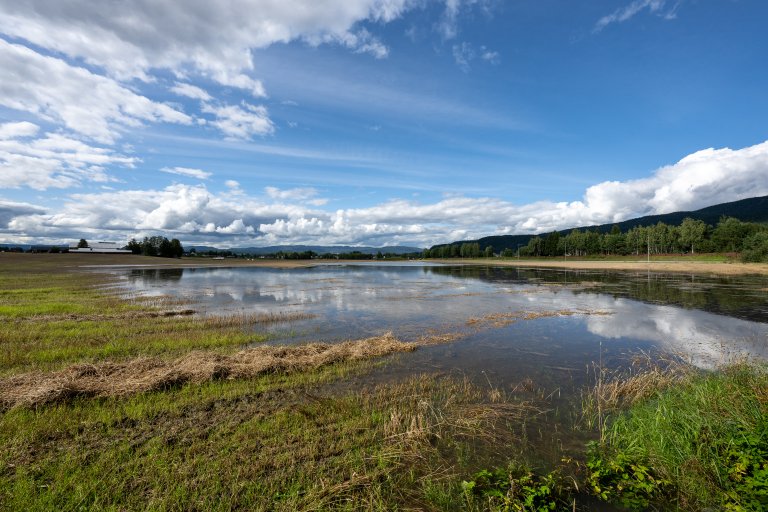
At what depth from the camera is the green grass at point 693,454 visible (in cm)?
588

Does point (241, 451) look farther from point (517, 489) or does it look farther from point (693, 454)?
point (693, 454)

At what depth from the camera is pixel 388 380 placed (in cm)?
1247

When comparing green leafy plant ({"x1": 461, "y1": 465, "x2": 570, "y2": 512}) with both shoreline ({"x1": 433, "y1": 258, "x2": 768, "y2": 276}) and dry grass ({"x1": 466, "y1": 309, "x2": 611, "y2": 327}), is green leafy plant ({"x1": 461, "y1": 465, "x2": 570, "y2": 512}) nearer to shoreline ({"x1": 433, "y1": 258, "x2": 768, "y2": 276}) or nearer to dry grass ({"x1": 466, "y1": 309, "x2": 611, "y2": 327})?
dry grass ({"x1": 466, "y1": 309, "x2": 611, "y2": 327})

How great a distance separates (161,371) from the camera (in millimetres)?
11719

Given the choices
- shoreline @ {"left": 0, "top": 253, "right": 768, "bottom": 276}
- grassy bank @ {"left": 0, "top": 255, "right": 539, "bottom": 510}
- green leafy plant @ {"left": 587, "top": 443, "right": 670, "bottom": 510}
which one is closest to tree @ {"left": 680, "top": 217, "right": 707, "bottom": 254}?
shoreline @ {"left": 0, "top": 253, "right": 768, "bottom": 276}

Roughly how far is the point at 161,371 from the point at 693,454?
47.5 feet

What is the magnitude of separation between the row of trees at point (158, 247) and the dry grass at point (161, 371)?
677 feet

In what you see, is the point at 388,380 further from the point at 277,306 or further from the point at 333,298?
the point at 333,298

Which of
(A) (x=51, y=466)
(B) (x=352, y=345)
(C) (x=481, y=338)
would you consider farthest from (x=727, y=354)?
(A) (x=51, y=466)

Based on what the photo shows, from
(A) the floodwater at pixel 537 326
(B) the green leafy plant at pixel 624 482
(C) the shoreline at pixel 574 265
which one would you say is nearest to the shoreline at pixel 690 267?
(C) the shoreline at pixel 574 265

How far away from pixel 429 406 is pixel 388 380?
2.59 metres

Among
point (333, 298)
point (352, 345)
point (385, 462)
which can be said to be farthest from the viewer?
point (333, 298)

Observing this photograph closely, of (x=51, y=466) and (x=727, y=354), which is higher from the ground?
(x=51, y=466)

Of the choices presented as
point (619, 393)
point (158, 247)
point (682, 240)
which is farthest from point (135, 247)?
point (682, 240)
